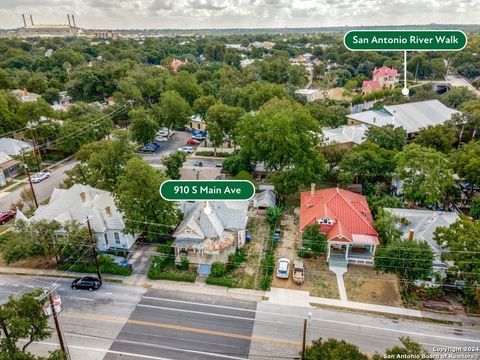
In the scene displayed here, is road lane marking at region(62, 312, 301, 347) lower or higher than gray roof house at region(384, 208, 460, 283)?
lower

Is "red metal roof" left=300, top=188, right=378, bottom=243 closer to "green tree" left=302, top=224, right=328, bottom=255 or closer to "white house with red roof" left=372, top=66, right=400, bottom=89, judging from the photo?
"green tree" left=302, top=224, right=328, bottom=255

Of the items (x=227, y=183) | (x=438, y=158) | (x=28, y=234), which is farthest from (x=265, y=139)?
(x=227, y=183)

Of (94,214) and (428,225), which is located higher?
(94,214)

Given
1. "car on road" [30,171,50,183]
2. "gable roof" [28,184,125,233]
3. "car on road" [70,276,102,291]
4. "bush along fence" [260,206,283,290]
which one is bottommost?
"bush along fence" [260,206,283,290]

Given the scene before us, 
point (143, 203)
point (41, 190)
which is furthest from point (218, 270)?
point (41, 190)

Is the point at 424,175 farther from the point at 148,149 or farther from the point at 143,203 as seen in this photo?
the point at 148,149

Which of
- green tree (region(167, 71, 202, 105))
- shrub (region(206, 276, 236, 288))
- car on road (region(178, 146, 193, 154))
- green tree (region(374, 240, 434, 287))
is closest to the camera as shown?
green tree (region(374, 240, 434, 287))

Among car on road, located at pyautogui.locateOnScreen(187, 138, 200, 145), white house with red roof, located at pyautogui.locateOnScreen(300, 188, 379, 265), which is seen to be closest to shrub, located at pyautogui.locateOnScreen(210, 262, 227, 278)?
white house with red roof, located at pyautogui.locateOnScreen(300, 188, 379, 265)
